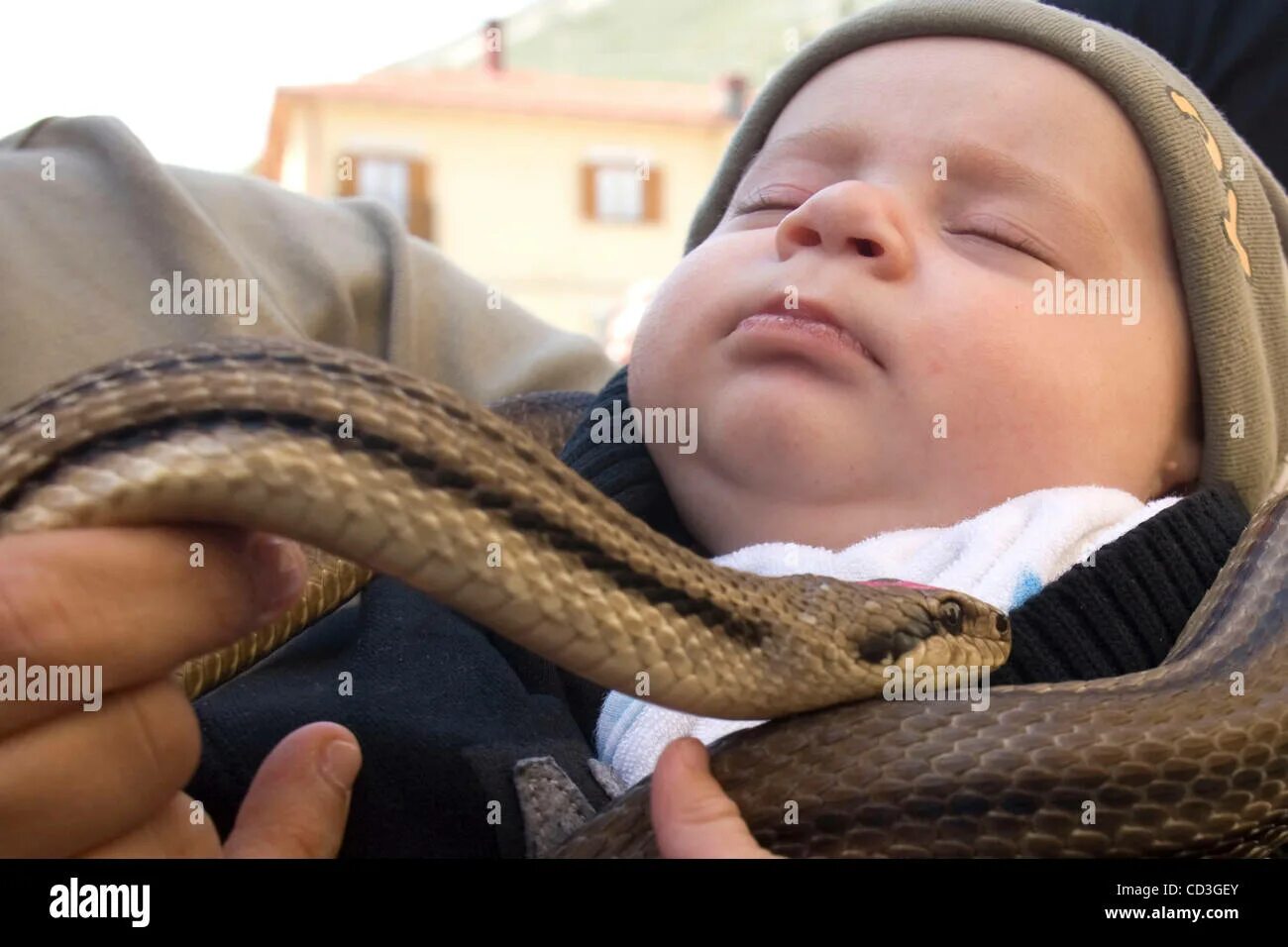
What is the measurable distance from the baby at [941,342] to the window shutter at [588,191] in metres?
8.97

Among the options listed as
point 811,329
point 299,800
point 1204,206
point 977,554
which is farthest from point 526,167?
point 299,800

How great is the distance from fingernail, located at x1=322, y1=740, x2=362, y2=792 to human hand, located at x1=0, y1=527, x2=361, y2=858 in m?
0.13

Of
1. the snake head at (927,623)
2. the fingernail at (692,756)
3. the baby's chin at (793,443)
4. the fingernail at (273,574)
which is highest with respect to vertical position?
the baby's chin at (793,443)

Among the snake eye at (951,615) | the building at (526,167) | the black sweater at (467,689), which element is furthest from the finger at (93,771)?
the building at (526,167)

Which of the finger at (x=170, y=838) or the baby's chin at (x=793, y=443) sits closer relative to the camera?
the finger at (x=170, y=838)

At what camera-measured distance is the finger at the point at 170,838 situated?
74 centimetres

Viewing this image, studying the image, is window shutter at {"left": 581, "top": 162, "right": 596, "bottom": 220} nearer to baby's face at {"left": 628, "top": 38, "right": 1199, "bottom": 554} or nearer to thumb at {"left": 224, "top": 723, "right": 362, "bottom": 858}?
baby's face at {"left": 628, "top": 38, "right": 1199, "bottom": 554}

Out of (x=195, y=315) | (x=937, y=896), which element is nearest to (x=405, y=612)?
(x=195, y=315)

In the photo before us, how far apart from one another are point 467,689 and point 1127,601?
0.66m

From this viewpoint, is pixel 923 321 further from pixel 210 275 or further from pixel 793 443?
pixel 210 275

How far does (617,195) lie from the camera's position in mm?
10430

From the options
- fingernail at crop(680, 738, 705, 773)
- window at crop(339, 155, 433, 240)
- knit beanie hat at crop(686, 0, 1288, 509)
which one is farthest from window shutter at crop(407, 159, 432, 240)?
fingernail at crop(680, 738, 705, 773)

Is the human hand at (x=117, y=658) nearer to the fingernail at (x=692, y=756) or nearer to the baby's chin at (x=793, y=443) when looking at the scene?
the fingernail at (x=692, y=756)

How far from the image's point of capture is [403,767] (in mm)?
1016
